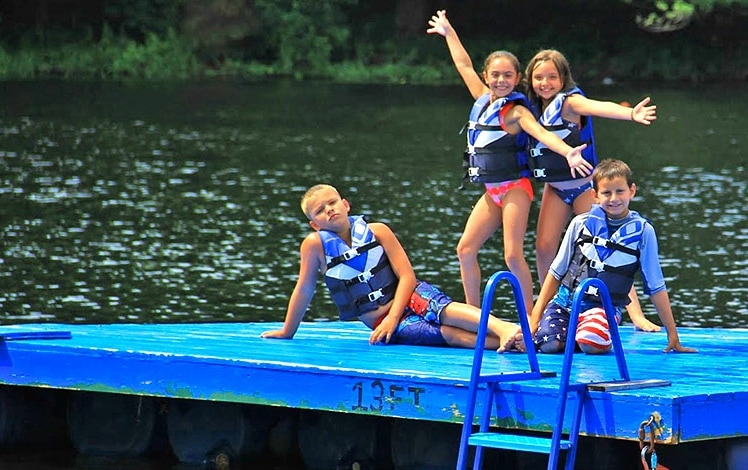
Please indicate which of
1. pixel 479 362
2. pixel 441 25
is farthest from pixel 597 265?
pixel 441 25

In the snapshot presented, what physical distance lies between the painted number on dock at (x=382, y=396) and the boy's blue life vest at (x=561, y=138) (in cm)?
224

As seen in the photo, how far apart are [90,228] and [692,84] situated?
27.9 meters

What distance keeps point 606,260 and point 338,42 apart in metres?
43.6

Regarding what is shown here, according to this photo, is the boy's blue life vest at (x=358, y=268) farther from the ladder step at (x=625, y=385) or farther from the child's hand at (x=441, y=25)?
the ladder step at (x=625, y=385)

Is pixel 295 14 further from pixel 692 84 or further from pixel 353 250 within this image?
pixel 353 250

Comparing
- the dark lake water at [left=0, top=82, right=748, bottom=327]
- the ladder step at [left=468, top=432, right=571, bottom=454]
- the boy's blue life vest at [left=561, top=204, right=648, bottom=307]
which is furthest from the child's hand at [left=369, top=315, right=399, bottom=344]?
the dark lake water at [left=0, top=82, right=748, bottom=327]

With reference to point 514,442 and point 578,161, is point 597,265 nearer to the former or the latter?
point 578,161

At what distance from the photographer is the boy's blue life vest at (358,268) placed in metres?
9.39

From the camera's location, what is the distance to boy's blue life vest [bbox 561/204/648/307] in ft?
28.9

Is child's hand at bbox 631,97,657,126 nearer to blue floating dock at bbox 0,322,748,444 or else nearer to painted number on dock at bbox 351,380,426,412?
blue floating dock at bbox 0,322,748,444

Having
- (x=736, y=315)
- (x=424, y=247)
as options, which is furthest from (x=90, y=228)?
(x=736, y=315)

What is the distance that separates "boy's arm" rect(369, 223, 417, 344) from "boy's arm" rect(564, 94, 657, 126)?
1.19 metres

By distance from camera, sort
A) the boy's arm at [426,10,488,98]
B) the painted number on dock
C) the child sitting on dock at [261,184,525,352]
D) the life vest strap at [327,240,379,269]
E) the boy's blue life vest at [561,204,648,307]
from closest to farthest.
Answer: the painted number on dock < the boy's blue life vest at [561,204,648,307] < the child sitting on dock at [261,184,525,352] < the life vest strap at [327,240,379,269] < the boy's arm at [426,10,488,98]

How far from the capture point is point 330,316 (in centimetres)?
1535
